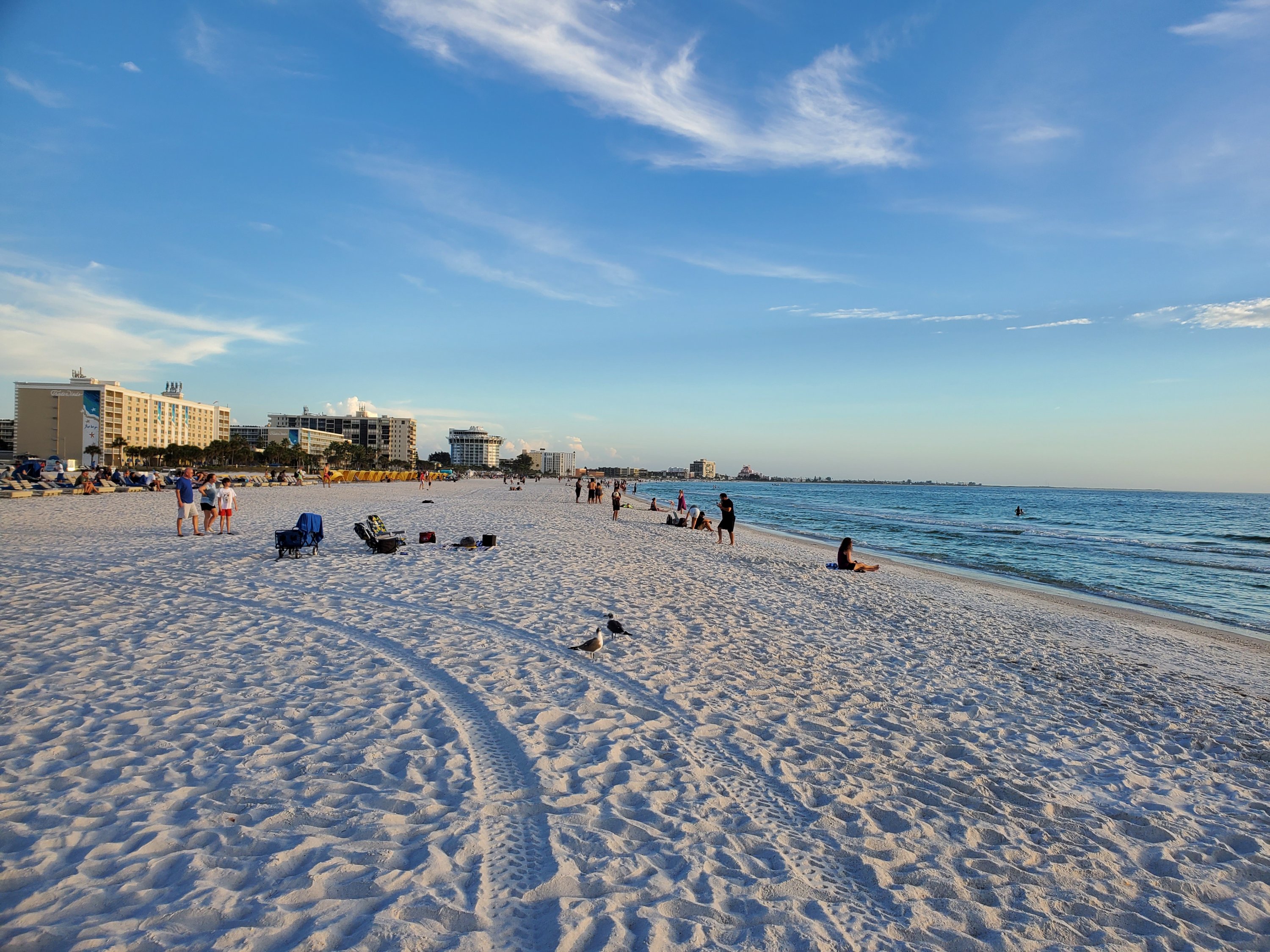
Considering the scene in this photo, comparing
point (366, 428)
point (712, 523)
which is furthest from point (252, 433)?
point (712, 523)

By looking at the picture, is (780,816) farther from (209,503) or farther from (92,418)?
(92,418)

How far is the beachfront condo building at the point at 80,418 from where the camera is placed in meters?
123

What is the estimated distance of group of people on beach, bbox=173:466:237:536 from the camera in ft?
52.6

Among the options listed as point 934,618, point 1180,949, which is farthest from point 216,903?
point 934,618

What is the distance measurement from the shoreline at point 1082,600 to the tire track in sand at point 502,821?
39.0 ft

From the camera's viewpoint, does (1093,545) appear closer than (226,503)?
No

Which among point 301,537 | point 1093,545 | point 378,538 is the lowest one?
point 1093,545

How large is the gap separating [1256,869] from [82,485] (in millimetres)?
47125

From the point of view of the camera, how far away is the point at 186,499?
1628cm

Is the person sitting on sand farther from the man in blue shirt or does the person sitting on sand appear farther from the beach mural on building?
the beach mural on building

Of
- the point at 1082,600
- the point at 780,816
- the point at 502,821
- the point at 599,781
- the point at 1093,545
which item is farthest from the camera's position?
the point at 1093,545

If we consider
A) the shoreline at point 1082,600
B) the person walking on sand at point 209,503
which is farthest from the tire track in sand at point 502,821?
the person walking on sand at point 209,503

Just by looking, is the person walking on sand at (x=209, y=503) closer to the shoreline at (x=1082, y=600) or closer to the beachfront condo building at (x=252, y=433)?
the shoreline at (x=1082, y=600)

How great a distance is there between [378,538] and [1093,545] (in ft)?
94.5
